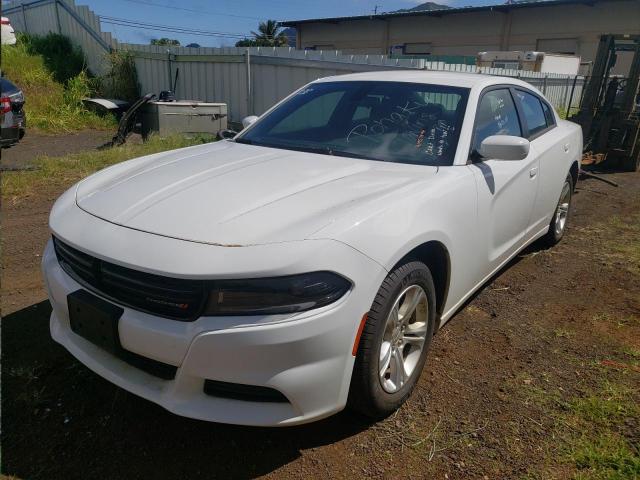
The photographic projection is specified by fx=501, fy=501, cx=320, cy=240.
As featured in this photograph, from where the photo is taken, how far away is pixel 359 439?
2314 millimetres

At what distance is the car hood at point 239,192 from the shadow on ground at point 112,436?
0.94 meters

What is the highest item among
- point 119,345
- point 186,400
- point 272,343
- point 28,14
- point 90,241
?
point 28,14

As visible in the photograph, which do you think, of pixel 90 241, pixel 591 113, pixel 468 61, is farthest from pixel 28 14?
pixel 90 241

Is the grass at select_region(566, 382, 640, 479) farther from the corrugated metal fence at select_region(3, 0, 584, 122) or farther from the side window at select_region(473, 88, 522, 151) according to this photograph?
the corrugated metal fence at select_region(3, 0, 584, 122)

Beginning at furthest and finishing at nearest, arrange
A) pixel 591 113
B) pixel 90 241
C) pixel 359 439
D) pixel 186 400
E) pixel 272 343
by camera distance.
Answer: pixel 591 113 → pixel 359 439 → pixel 90 241 → pixel 186 400 → pixel 272 343

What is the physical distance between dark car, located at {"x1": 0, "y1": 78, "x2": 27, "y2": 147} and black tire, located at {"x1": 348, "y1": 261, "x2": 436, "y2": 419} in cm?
709

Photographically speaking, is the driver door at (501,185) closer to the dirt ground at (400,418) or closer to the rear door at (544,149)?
the rear door at (544,149)

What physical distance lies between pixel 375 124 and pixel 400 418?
1.81 m

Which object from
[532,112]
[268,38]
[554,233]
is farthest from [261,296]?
[268,38]

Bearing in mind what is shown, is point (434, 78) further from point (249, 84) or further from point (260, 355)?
point (249, 84)

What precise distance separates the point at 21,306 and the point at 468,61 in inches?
824

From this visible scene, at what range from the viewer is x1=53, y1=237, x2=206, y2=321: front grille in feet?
6.20

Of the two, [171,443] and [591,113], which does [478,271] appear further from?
[591,113]

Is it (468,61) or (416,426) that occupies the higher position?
(468,61)
